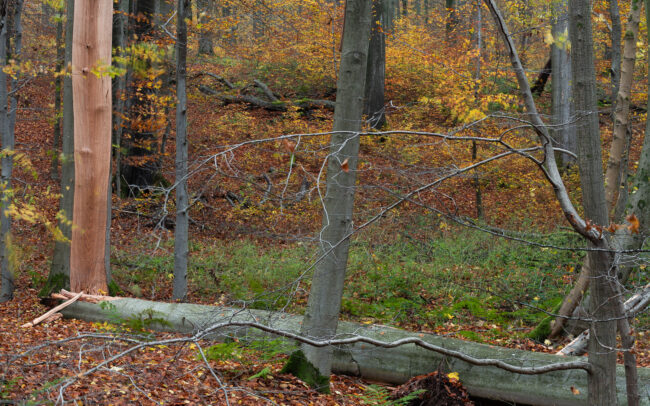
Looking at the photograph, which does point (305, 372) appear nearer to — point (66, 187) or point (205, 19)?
point (66, 187)

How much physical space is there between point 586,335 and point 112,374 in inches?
201

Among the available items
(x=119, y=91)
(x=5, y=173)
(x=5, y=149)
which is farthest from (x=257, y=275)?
(x=119, y=91)

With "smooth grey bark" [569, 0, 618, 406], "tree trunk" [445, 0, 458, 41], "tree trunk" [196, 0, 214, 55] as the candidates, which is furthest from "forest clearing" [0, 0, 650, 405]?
"tree trunk" [445, 0, 458, 41]

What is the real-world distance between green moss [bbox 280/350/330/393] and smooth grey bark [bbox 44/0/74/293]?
Answer: 4.20 meters

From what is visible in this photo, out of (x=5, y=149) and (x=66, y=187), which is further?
(x=66, y=187)

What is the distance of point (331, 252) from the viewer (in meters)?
5.12

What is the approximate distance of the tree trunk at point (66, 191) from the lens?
300 inches

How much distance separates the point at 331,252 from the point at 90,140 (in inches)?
170

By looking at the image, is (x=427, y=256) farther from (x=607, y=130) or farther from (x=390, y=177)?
(x=607, y=130)

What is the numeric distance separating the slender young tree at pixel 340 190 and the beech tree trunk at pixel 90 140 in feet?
13.1

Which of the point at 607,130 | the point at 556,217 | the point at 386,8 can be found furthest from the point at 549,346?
the point at 386,8

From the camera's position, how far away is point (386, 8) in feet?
58.2

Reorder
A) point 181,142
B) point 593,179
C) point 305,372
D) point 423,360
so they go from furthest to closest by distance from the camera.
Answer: point 181,142 → point 423,360 → point 305,372 → point 593,179

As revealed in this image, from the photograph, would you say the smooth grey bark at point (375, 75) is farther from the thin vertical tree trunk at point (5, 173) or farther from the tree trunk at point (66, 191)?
the thin vertical tree trunk at point (5, 173)
